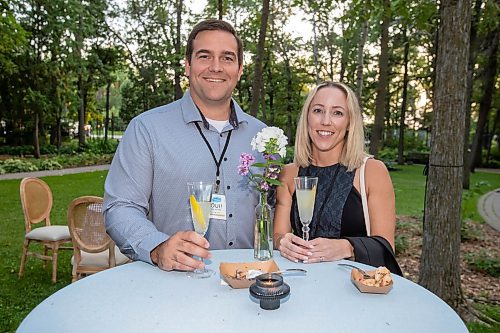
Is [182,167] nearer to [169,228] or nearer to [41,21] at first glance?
[169,228]

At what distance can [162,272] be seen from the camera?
1.94 metres

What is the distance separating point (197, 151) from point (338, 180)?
772mm

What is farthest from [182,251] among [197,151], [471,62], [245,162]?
[471,62]

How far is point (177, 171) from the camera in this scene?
7.82 ft

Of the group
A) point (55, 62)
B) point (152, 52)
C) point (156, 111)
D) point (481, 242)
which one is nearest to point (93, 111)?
point (152, 52)

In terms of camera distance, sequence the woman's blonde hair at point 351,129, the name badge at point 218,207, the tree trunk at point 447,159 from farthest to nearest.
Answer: the tree trunk at point 447,159 < the woman's blonde hair at point 351,129 < the name badge at point 218,207

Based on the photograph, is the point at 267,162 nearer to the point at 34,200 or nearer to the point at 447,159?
the point at 447,159

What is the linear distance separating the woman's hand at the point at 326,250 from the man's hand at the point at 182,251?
51cm

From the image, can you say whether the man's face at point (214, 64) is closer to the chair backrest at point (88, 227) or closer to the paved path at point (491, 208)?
the chair backrest at point (88, 227)

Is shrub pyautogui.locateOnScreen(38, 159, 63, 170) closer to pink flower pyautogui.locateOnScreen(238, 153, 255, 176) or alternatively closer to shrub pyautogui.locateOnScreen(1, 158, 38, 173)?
shrub pyautogui.locateOnScreen(1, 158, 38, 173)

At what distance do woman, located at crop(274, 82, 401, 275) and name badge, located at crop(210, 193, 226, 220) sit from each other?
0.32 m

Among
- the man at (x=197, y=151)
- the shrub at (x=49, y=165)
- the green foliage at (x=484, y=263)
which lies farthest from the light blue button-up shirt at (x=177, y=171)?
the shrub at (x=49, y=165)

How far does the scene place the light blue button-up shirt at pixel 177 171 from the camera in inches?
91.4

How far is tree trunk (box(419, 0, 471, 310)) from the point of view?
364cm
